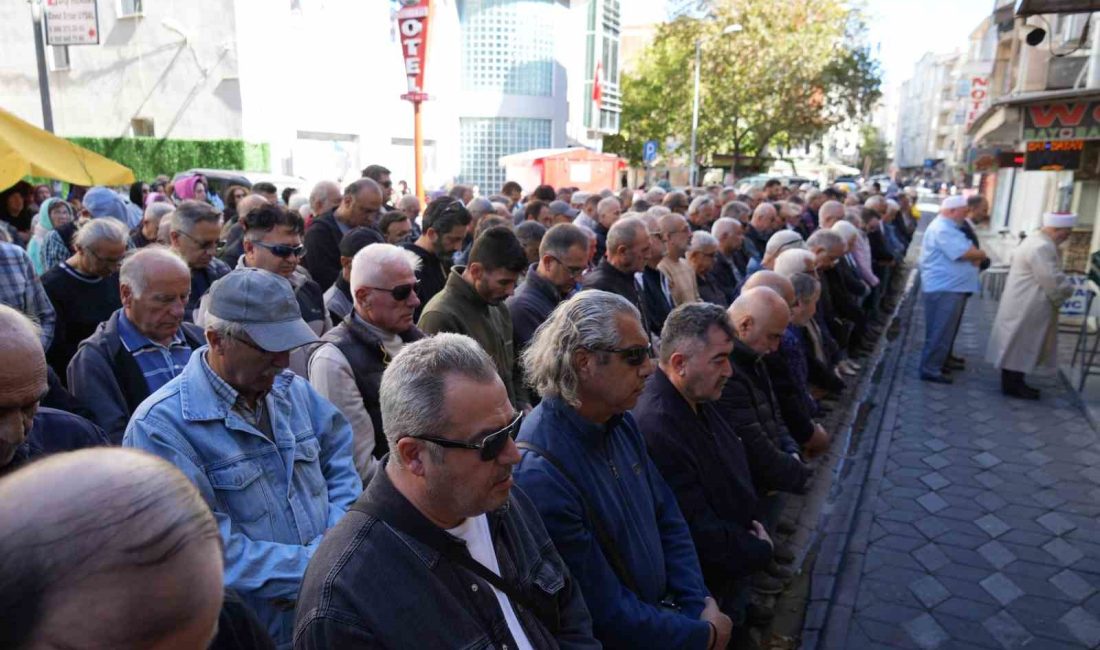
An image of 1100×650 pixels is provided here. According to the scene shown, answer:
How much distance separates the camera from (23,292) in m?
4.31

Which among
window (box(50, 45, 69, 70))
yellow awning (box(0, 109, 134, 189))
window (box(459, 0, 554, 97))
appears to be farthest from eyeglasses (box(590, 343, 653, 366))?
window (box(459, 0, 554, 97))

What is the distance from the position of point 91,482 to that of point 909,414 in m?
8.11

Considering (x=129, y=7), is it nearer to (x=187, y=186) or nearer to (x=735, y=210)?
(x=187, y=186)

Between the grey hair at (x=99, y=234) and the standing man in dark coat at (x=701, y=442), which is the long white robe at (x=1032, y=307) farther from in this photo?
the grey hair at (x=99, y=234)

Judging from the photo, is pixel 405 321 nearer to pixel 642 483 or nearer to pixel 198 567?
pixel 642 483

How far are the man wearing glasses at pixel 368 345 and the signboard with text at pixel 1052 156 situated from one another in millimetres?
11252

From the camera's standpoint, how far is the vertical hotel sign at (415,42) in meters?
12.8

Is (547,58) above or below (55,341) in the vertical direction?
above

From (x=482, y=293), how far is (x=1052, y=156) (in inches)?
434

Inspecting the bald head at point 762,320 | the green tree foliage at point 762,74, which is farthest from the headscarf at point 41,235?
the green tree foliage at point 762,74

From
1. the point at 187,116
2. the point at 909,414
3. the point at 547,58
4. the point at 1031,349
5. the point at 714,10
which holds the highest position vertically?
the point at 714,10

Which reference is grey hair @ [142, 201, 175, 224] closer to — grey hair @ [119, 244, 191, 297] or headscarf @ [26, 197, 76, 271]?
headscarf @ [26, 197, 76, 271]

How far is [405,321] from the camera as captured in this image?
3609 millimetres

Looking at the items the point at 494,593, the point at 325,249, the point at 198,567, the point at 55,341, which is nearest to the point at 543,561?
the point at 494,593
